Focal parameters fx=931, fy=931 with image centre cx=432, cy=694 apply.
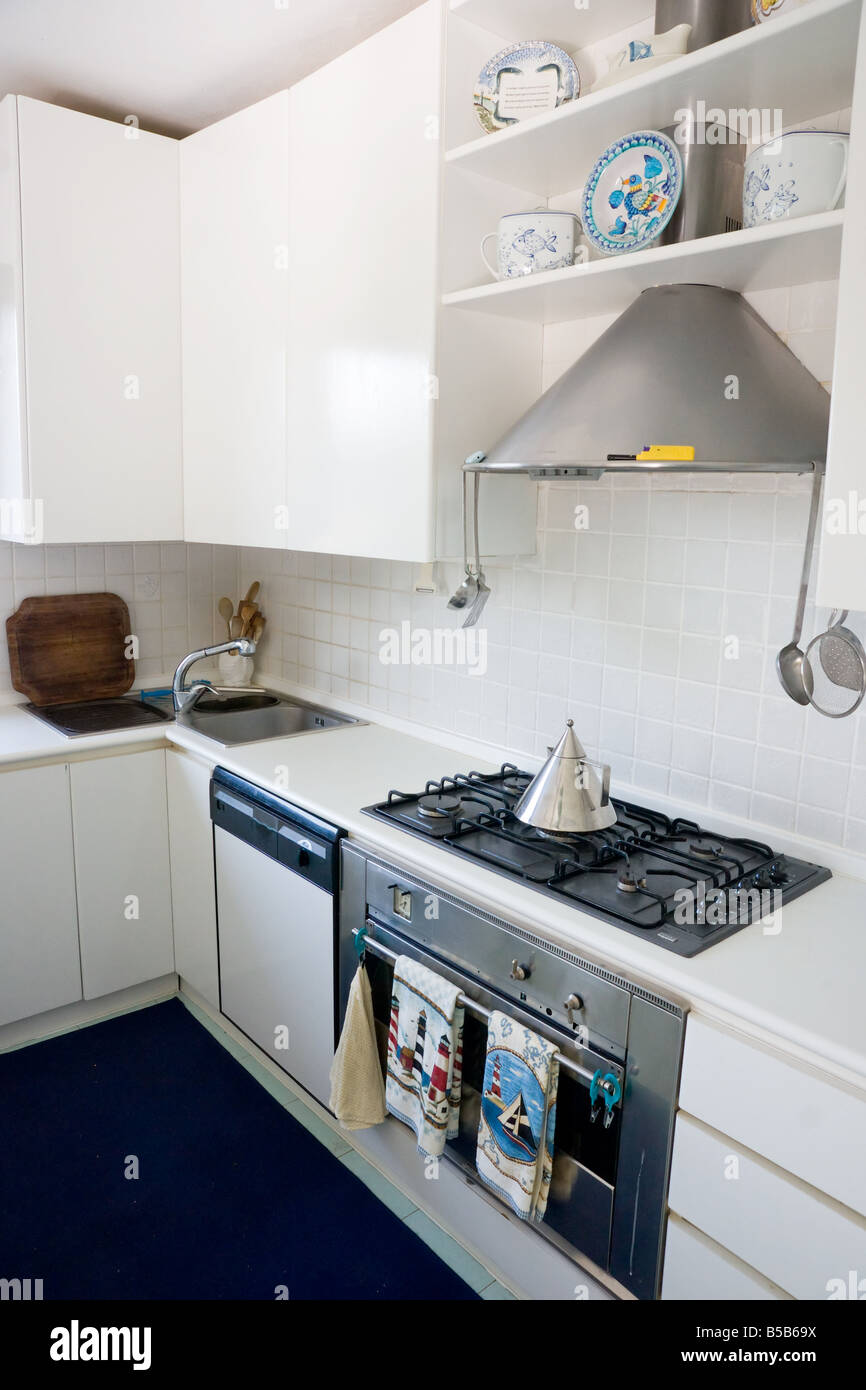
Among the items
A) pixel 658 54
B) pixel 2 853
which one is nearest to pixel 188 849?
pixel 2 853

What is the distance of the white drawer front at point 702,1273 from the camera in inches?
50.6

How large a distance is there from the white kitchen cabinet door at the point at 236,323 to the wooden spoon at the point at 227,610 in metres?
0.56

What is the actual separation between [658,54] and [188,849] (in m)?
2.10

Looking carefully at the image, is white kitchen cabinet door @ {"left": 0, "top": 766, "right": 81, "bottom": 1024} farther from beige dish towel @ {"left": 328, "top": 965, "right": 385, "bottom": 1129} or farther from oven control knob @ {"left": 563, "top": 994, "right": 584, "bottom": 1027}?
oven control knob @ {"left": 563, "top": 994, "right": 584, "bottom": 1027}

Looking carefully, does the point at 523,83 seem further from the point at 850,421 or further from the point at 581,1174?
the point at 581,1174

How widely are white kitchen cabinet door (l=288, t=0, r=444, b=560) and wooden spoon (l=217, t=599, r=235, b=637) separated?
3.34 feet

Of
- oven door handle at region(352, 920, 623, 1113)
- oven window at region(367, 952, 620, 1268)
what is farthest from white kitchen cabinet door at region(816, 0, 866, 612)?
oven window at region(367, 952, 620, 1268)

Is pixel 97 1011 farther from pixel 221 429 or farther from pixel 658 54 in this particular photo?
pixel 658 54

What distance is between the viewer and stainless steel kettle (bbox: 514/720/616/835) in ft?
5.73

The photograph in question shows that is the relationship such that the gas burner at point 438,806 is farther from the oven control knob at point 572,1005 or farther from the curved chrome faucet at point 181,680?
the curved chrome faucet at point 181,680

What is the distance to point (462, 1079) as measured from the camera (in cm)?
172

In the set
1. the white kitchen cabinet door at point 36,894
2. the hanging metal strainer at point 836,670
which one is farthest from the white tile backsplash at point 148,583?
the hanging metal strainer at point 836,670

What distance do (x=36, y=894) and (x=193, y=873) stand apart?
402 millimetres

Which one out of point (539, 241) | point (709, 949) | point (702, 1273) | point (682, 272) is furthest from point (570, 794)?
point (539, 241)
